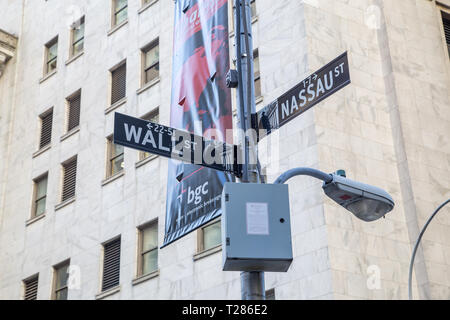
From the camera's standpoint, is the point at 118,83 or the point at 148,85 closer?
the point at 148,85

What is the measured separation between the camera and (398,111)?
23438 mm

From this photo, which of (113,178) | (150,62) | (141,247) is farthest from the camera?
(150,62)

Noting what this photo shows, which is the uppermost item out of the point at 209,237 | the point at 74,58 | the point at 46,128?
the point at 74,58

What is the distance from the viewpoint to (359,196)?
29.0 ft

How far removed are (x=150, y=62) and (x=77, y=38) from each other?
20.3ft

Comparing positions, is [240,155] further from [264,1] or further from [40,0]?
[40,0]

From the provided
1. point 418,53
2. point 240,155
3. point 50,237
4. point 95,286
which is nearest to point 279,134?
point 418,53

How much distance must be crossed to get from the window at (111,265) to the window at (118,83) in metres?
6.08

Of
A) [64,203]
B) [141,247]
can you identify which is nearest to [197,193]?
[141,247]

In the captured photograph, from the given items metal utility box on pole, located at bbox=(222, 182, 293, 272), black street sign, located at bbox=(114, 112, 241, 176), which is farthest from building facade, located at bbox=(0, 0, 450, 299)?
metal utility box on pole, located at bbox=(222, 182, 293, 272)

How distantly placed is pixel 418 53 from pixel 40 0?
19.9 m

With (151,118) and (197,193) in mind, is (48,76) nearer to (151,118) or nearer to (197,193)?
(151,118)

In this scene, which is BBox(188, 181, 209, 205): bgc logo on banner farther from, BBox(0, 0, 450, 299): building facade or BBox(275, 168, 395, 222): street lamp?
BBox(0, 0, 450, 299): building facade

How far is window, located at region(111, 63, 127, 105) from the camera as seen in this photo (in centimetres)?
2941
